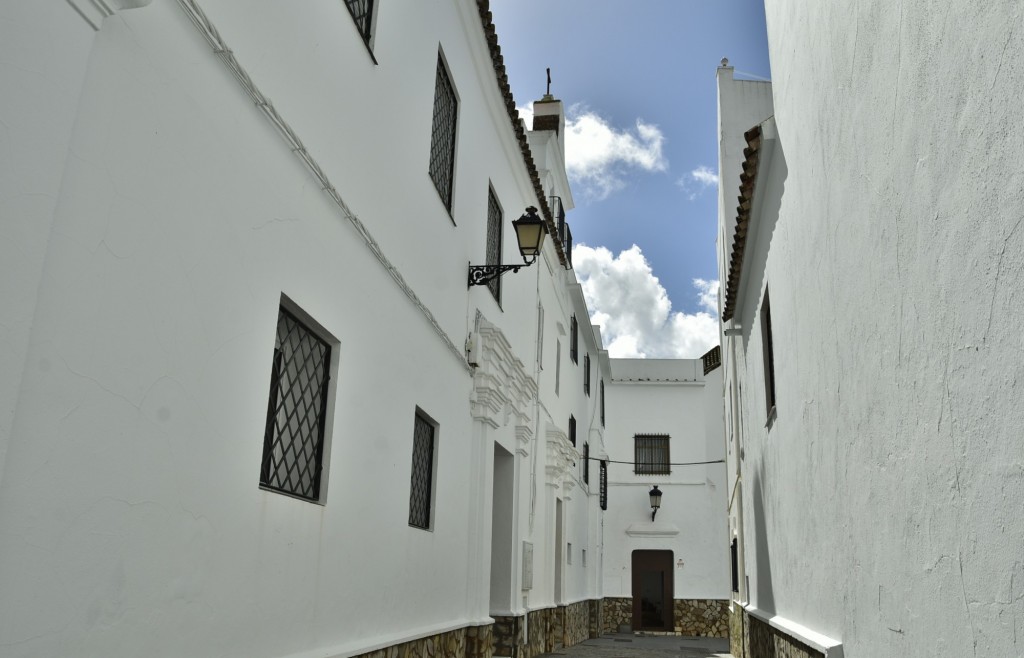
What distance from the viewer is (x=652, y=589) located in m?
24.7

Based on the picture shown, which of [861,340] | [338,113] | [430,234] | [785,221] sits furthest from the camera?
[430,234]

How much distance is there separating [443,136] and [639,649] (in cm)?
1209

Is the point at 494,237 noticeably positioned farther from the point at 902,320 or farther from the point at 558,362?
the point at 902,320

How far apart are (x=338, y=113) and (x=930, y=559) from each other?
3898mm

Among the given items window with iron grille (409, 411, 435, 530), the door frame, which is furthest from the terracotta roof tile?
the door frame

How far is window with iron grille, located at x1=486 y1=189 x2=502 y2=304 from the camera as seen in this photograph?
10.3 metres

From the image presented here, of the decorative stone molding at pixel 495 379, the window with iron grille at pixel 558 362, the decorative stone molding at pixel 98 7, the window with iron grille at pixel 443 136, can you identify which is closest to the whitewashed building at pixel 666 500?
the window with iron grille at pixel 558 362

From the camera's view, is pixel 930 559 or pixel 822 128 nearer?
pixel 930 559

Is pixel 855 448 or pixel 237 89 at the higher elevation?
pixel 237 89

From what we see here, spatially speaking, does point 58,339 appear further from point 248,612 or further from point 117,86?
point 248,612

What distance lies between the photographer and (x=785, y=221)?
Result: 6199mm

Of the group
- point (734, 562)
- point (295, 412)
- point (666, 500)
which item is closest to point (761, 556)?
point (295, 412)

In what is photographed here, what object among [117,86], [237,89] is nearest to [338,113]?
[237,89]

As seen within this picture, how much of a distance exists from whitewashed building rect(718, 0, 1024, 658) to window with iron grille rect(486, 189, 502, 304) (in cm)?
435
